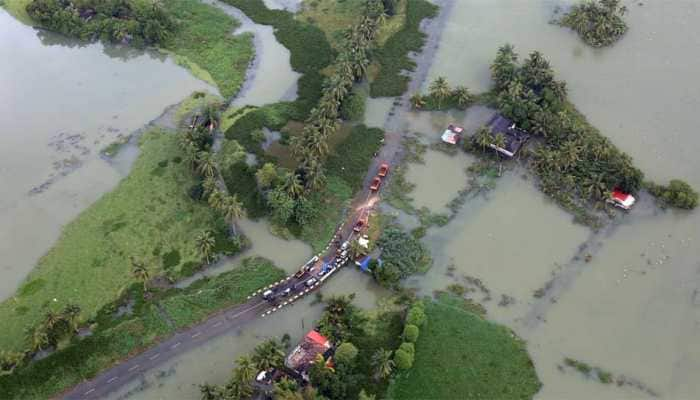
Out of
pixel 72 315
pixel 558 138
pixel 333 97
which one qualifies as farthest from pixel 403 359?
pixel 333 97

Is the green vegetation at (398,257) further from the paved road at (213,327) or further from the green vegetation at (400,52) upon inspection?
the green vegetation at (400,52)

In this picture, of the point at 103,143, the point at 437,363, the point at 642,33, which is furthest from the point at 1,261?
the point at 642,33

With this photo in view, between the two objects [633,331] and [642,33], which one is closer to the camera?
[633,331]

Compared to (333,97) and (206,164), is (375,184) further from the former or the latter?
(206,164)

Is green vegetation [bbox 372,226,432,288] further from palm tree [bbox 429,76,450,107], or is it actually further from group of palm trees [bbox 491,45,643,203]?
palm tree [bbox 429,76,450,107]

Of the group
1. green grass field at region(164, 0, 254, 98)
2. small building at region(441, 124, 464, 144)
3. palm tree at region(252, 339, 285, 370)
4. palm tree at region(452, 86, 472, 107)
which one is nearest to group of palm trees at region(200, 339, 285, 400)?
palm tree at region(252, 339, 285, 370)

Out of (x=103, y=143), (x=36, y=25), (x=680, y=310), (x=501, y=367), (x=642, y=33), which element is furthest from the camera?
(x=36, y=25)

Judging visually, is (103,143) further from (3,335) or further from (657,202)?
(657,202)
